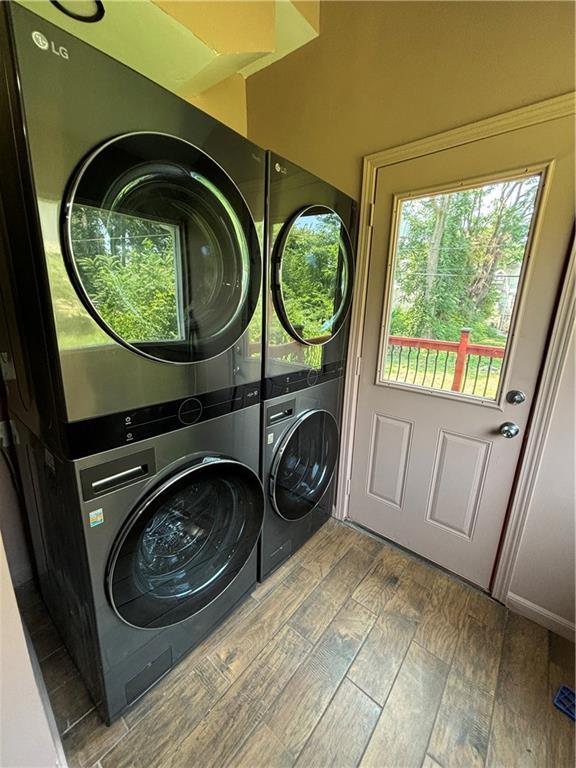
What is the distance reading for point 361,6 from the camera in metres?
1.37

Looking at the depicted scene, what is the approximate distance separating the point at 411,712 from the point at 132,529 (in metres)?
1.15

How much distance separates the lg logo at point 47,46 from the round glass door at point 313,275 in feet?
2.29

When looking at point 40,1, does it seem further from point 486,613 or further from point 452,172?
point 486,613

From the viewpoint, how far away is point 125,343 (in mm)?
Answer: 794

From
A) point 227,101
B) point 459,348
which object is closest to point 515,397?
point 459,348

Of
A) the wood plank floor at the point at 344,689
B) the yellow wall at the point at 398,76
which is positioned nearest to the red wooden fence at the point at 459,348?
the yellow wall at the point at 398,76

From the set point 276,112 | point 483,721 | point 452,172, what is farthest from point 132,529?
point 276,112

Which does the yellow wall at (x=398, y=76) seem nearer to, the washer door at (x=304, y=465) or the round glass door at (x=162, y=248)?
the round glass door at (x=162, y=248)

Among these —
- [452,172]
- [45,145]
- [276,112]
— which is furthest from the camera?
[276,112]

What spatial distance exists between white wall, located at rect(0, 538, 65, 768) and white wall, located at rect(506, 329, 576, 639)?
1.75m

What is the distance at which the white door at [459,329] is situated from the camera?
48.1 inches

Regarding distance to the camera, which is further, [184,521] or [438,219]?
[438,219]

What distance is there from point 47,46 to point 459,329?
5.14 ft

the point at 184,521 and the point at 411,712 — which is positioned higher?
the point at 184,521
